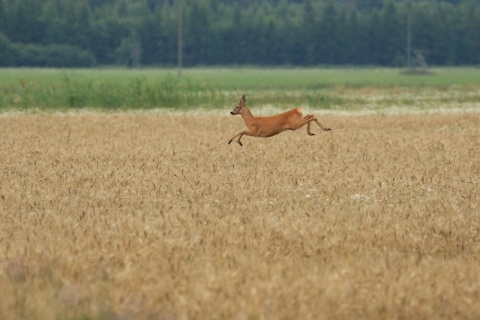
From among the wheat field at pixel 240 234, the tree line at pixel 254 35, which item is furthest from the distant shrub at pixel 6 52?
the wheat field at pixel 240 234

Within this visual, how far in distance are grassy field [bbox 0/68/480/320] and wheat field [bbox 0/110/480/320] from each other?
2cm

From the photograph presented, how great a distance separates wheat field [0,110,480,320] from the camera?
695 centimetres

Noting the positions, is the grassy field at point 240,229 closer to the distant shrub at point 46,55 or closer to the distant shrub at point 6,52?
the distant shrub at point 6,52

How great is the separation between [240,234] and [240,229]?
6.0 inches

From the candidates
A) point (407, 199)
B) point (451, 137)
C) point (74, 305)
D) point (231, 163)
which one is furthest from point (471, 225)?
point (451, 137)

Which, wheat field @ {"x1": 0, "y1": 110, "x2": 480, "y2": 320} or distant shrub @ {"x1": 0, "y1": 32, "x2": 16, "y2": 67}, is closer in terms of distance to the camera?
wheat field @ {"x1": 0, "y1": 110, "x2": 480, "y2": 320}

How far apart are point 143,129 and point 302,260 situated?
53.9ft

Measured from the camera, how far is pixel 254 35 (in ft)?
447

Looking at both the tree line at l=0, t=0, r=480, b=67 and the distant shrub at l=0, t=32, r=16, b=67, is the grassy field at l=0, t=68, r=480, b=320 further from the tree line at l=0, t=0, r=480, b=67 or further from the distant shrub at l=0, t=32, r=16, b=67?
A: the tree line at l=0, t=0, r=480, b=67

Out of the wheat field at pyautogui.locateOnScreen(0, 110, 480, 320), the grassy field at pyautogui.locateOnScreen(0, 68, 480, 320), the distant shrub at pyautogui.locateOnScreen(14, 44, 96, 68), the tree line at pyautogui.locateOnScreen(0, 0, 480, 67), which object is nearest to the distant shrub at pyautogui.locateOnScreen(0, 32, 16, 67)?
the distant shrub at pyautogui.locateOnScreen(14, 44, 96, 68)

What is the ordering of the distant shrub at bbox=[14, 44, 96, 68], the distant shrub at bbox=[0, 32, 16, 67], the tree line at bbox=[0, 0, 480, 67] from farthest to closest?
the tree line at bbox=[0, 0, 480, 67] < the distant shrub at bbox=[14, 44, 96, 68] < the distant shrub at bbox=[0, 32, 16, 67]

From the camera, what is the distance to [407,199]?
11977mm

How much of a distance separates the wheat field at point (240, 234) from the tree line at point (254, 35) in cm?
11197

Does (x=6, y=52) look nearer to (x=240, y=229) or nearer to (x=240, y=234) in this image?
(x=240, y=229)
